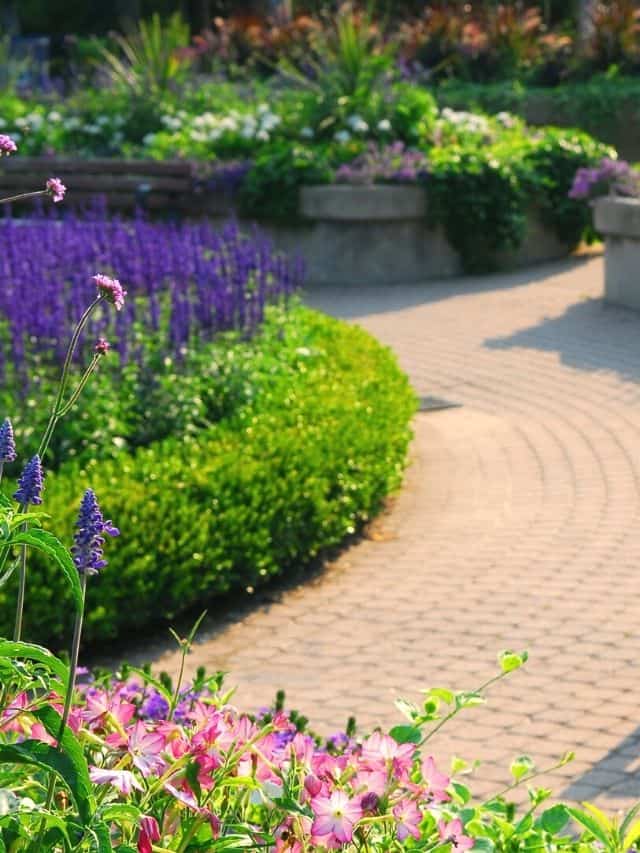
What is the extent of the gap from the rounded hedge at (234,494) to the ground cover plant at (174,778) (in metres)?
2.55

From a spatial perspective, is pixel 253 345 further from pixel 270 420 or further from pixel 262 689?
pixel 262 689

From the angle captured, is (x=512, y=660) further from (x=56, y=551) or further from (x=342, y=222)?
(x=342, y=222)

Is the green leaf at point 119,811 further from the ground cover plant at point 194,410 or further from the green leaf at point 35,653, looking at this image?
the ground cover plant at point 194,410

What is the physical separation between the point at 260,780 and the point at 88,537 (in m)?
0.67

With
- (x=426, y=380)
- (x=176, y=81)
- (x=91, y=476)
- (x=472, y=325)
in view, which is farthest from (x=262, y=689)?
(x=176, y=81)

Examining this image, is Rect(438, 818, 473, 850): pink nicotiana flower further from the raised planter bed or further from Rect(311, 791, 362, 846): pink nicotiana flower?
the raised planter bed

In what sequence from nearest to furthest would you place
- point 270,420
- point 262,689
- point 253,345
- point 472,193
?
point 262,689 → point 270,420 → point 253,345 → point 472,193

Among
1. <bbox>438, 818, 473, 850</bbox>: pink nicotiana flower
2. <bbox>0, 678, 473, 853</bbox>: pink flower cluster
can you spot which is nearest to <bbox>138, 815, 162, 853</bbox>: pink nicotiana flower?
<bbox>0, 678, 473, 853</bbox>: pink flower cluster

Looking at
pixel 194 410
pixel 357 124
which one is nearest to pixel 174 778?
pixel 194 410

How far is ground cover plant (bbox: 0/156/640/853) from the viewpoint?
201cm

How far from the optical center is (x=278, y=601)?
5.92 meters

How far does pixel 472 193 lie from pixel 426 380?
12.1ft

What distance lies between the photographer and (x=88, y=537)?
2.01 m

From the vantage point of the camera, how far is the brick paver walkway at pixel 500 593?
4672 millimetres
